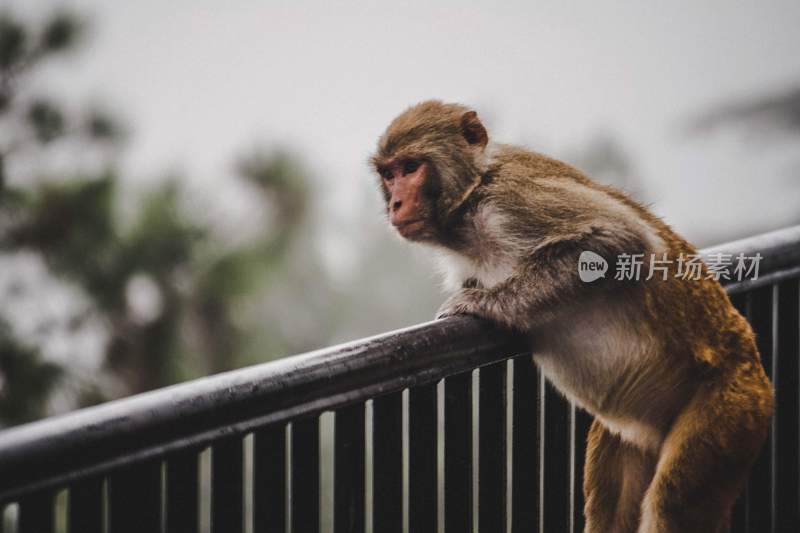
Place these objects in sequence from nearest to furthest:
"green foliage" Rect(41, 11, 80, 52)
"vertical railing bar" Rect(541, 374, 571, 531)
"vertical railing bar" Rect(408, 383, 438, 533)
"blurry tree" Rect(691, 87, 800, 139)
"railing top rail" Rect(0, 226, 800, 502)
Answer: "railing top rail" Rect(0, 226, 800, 502)
"vertical railing bar" Rect(408, 383, 438, 533)
"vertical railing bar" Rect(541, 374, 571, 531)
"green foliage" Rect(41, 11, 80, 52)
"blurry tree" Rect(691, 87, 800, 139)

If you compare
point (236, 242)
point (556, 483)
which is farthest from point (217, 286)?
point (556, 483)

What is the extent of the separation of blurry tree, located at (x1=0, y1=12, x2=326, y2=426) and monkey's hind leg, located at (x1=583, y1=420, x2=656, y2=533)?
813cm

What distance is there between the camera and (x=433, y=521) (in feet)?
5.06

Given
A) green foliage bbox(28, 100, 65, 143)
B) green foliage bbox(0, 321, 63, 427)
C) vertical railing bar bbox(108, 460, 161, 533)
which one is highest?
vertical railing bar bbox(108, 460, 161, 533)

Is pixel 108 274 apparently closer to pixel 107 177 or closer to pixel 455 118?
pixel 107 177

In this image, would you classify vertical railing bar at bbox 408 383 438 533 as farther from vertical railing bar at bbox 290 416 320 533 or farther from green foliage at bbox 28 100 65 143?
green foliage at bbox 28 100 65 143

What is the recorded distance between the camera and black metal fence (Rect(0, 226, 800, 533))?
108cm

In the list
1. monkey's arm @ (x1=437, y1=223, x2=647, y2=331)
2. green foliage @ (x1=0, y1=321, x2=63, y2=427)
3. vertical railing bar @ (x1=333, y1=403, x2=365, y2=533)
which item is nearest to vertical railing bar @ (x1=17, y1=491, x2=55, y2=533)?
vertical railing bar @ (x1=333, y1=403, x2=365, y2=533)

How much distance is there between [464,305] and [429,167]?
61 centimetres

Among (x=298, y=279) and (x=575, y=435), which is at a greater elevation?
(x=575, y=435)

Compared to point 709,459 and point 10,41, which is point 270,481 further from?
point 10,41

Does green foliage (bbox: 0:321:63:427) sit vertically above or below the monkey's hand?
below

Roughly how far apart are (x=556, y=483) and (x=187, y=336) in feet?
31.2

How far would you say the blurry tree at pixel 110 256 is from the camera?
975 centimetres
